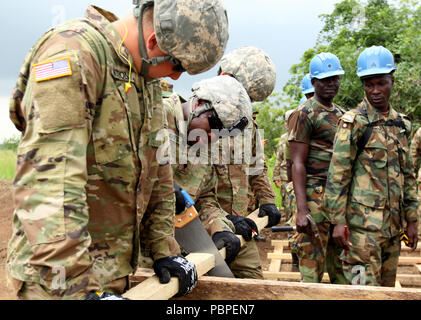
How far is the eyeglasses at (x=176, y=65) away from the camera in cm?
193

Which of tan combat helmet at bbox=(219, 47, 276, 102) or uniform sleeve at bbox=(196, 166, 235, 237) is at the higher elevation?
tan combat helmet at bbox=(219, 47, 276, 102)

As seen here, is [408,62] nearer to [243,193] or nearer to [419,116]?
[419,116]

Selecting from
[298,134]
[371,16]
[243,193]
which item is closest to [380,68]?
[298,134]

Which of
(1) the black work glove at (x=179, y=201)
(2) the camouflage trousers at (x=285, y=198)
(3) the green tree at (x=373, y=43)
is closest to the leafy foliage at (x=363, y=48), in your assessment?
(3) the green tree at (x=373, y=43)

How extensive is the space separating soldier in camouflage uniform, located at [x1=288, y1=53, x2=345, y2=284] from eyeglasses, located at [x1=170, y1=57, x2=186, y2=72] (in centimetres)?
243

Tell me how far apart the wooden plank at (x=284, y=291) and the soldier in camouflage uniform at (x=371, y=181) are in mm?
1482

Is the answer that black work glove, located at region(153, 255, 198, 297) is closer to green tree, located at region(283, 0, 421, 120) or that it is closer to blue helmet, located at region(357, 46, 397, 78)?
blue helmet, located at region(357, 46, 397, 78)

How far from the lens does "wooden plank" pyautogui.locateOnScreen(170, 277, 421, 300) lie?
86.0 inches

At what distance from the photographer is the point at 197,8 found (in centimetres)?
181

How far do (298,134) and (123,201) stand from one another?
2556mm

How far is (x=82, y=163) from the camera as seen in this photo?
156cm

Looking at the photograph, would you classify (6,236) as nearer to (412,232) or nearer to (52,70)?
(412,232)

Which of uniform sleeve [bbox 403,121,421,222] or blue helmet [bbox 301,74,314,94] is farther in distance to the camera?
blue helmet [bbox 301,74,314,94]

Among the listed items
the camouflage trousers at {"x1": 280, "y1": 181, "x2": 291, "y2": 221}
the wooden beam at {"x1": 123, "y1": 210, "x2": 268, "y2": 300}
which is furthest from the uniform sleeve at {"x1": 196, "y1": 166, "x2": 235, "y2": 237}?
the camouflage trousers at {"x1": 280, "y1": 181, "x2": 291, "y2": 221}
